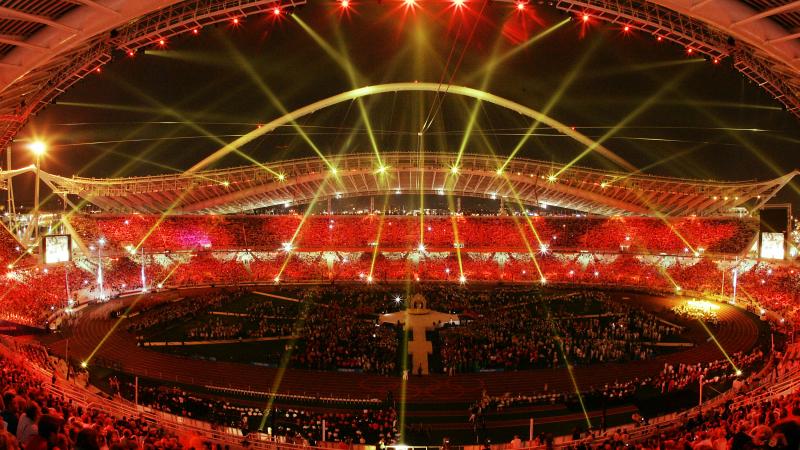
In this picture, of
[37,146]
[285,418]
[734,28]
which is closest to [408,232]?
[37,146]

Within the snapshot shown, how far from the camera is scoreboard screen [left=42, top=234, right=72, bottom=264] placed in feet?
88.2

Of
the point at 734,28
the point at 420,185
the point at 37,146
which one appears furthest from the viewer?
the point at 420,185

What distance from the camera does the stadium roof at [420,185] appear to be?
1496 inches

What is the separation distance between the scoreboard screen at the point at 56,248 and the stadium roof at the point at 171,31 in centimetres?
1094

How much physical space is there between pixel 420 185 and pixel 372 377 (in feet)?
95.9

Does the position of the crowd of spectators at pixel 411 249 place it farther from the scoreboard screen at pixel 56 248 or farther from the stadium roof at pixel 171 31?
the stadium roof at pixel 171 31

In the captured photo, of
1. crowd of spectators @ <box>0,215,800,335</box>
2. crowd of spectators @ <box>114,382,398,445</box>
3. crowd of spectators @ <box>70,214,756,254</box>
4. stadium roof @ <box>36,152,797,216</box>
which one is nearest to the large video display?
→ crowd of spectators @ <box>0,215,800,335</box>

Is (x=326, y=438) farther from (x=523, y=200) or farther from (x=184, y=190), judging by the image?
(x=523, y=200)

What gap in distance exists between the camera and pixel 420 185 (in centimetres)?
4481

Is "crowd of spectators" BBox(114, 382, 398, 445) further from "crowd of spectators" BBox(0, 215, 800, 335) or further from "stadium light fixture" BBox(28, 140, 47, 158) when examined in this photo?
"crowd of spectators" BBox(0, 215, 800, 335)

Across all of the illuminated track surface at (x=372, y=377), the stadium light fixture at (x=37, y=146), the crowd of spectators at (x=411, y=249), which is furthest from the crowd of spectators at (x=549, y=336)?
the stadium light fixture at (x=37, y=146)

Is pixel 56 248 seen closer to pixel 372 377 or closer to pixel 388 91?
pixel 372 377

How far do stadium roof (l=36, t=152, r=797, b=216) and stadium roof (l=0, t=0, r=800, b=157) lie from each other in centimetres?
2212

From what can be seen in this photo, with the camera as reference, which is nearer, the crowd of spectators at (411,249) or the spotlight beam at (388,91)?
the crowd of spectators at (411,249)
